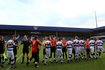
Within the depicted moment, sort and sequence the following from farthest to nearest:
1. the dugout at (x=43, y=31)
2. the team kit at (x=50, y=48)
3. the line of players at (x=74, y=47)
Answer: the dugout at (x=43, y=31) < the line of players at (x=74, y=47) < the team kit at (x=50, y=48)

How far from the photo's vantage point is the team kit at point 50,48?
12109 millimetres

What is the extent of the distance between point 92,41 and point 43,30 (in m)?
40.7

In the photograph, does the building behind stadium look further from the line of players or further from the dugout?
the line of players

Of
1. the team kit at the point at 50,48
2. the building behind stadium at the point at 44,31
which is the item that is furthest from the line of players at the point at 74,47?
the building behind stadium at the point at 44,31

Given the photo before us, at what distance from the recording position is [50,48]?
45.9 feet

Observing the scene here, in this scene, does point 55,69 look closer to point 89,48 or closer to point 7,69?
point 7,69

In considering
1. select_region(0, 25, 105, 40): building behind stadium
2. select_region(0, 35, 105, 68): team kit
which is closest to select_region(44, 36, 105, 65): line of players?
select_region(0, 35, 105, 68): team kit

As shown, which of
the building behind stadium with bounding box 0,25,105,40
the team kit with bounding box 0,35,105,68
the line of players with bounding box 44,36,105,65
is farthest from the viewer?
the building behind stadium with bounding box 0,25,105,40

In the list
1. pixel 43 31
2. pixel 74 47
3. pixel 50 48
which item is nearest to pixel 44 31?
pixel 43 31

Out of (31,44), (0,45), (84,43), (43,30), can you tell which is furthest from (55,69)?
(43,30)

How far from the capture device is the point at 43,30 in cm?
5572

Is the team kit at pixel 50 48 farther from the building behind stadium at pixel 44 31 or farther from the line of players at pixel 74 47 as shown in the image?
the building behind stadium at pixel 44 31

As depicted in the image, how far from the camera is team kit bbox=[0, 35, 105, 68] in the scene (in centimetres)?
1211

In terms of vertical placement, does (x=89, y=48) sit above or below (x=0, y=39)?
below
